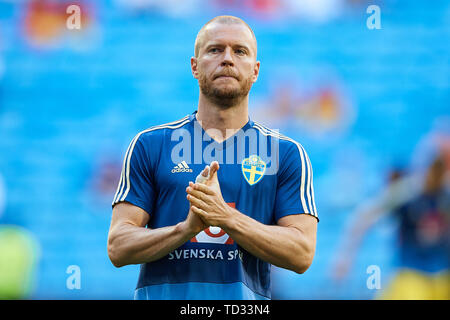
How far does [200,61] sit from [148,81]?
435 centimetres


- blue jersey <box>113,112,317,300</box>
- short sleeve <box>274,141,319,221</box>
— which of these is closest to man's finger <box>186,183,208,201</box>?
blue jersey <box>113,112,317,300</box>

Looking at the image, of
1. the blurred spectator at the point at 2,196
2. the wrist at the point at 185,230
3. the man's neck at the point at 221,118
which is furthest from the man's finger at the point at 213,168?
the blurred spectator at the point at 2,196

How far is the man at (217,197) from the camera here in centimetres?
282

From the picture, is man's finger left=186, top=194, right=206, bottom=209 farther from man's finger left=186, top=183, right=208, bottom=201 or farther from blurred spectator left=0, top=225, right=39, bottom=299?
blurred spectator left=0, top=225, right=39, bottom=299

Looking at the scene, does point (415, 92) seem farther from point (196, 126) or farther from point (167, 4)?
point (196, 126)

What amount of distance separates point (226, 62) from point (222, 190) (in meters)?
0.63

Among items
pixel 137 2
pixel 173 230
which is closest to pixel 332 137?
pixel 137 2

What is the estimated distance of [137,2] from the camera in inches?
299

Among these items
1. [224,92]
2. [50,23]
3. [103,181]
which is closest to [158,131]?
[224,92]

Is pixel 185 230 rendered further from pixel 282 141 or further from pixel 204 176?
pixel 282 141

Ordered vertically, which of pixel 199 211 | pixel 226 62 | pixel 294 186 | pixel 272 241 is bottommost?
pixel 272 241

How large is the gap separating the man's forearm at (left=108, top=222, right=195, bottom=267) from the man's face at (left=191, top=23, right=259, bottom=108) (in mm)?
738

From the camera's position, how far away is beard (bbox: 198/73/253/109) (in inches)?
121

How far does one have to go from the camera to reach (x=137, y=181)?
120 inches
